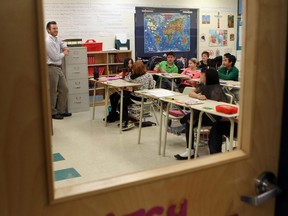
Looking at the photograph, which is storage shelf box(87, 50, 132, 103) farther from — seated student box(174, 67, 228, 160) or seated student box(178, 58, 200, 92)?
seated student box(174, 67, 228, 160)

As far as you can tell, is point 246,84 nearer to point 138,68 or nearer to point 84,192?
point 84,192

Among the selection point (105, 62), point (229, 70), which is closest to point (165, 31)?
point (105, 62)

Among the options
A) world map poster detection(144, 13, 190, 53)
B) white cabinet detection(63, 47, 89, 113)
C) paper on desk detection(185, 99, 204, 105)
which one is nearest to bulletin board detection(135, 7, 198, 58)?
world map poster detection(144, 13, 190, 53)

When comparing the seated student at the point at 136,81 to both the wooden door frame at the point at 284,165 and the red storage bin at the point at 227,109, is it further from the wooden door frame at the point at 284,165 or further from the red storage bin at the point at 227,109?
the wooden door frame at the point at 284,165

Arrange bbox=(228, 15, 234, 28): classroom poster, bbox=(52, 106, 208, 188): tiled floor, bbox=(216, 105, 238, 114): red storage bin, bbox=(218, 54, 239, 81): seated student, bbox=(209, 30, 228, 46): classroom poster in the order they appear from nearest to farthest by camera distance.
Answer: bbox=(216, 105, 238, 114): red storage bin < bbox=(52, 106, 208, 188): tiled floor < bbox=(218, 54, 239, 81): seated student < bbox=(209, 30, 228, 46): classroom poster < bbox=(228, 15, 234, 28): classroom poster

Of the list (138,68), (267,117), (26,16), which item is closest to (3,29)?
(26,16)

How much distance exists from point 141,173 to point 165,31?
8818 millimetres

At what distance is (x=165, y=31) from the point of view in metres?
9.48

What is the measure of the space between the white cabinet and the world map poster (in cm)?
224

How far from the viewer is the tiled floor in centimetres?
412

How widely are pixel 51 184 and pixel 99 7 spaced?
792cm

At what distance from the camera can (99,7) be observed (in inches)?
327

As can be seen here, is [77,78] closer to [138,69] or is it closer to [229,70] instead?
[138,69]

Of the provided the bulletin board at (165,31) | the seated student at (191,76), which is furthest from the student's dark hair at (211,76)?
the bulletin board at (165,31)
